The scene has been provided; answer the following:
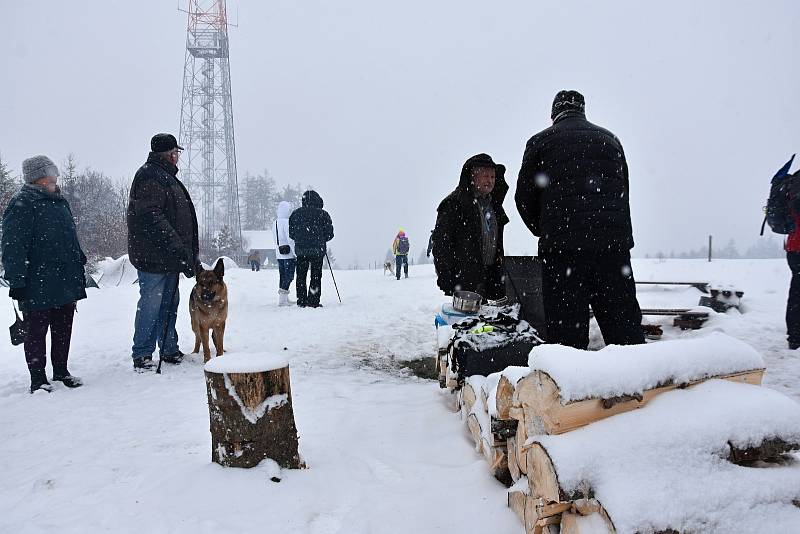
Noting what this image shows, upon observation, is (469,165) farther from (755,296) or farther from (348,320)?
(755,296)

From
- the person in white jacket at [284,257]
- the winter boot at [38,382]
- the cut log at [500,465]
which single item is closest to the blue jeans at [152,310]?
the winter boot at [38,382]

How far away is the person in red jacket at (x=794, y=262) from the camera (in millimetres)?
4461

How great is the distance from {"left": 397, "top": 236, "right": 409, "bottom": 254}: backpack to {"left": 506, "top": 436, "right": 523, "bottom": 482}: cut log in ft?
49.6

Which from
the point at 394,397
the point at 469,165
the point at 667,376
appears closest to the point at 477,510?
the point at 667,376

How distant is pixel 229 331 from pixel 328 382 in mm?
3103

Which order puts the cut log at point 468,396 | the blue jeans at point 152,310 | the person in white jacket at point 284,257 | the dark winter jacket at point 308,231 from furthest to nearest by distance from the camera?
1. the person in white jacket at point 284,257
2. the dark winter jacket at point 308,231
3. the blue jeans at point 152,310
4. the cut log at point 468,396

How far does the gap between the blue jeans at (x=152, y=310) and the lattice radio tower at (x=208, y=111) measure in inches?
1362

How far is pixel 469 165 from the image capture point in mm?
4004

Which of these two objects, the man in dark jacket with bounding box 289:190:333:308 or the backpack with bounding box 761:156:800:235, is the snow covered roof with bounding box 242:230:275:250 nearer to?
the man in dark jacket with bounding box 289:190:333:308

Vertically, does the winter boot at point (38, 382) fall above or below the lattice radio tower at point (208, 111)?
below

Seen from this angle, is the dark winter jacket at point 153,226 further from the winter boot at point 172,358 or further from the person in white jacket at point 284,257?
the person in white jacket at point 284,257

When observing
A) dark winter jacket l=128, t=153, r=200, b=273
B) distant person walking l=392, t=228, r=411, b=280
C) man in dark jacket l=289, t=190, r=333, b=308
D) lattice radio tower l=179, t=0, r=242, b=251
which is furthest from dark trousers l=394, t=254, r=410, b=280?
lattice radio tower l=179, t=0, r=242, b=251

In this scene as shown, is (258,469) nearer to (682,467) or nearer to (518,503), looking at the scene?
(518,503)

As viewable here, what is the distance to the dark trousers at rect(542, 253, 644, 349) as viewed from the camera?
2.82 m
